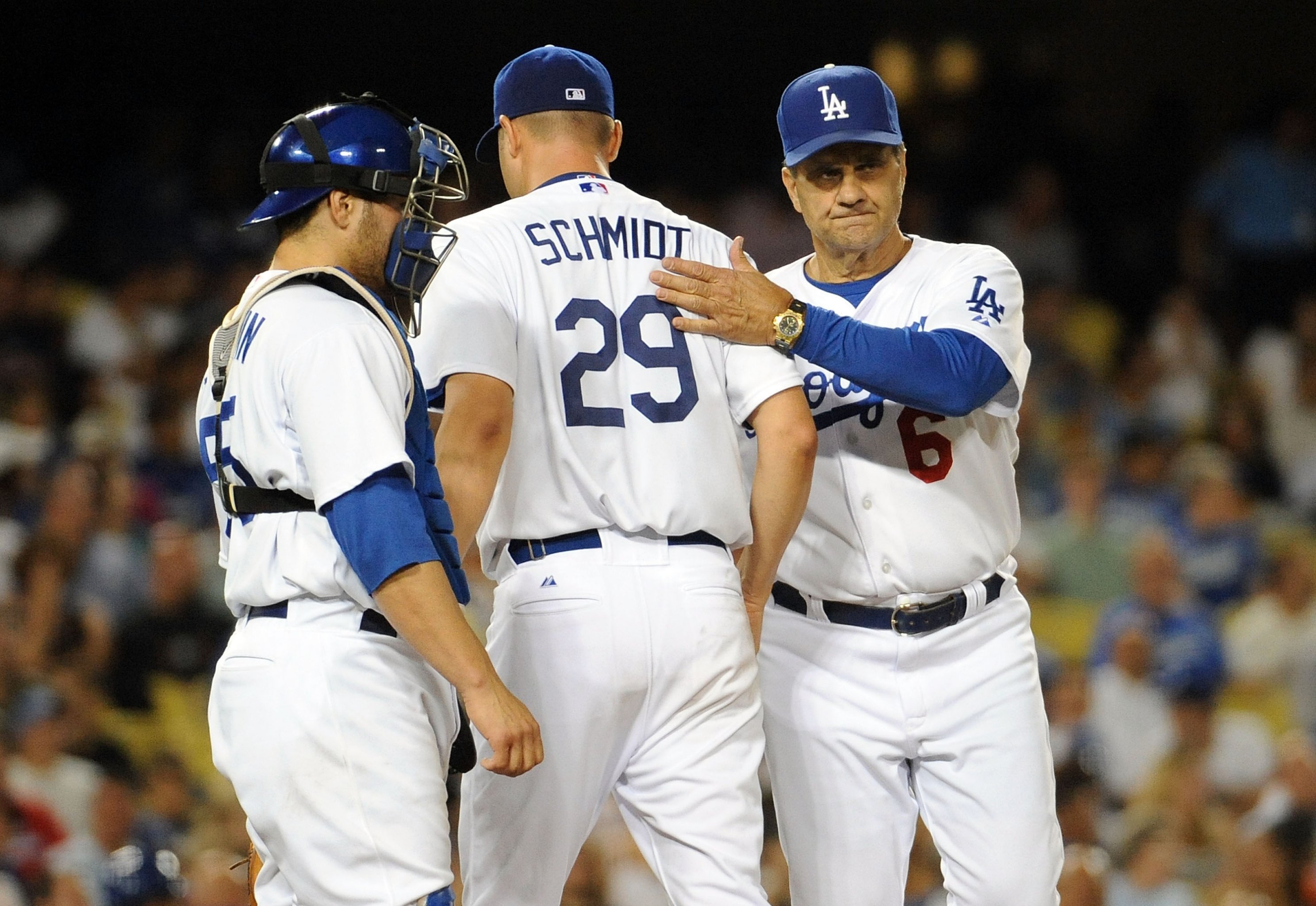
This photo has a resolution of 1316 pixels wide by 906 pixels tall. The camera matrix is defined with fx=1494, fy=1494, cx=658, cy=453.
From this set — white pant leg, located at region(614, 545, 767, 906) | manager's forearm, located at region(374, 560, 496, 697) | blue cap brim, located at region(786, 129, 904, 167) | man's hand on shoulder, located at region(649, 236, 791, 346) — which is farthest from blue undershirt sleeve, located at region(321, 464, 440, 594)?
blue cap brim, located at region(786, 129, 904, 167)

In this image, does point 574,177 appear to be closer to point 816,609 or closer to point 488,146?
point 488,146

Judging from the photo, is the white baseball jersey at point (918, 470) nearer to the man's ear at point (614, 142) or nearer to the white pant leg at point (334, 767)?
the man's ear at point (614, 142)

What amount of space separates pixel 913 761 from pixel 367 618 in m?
1.58

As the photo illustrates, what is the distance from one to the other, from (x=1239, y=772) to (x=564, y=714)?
16.2 feet

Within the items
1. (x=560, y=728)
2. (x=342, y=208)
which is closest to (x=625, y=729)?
(x=560, y=728)

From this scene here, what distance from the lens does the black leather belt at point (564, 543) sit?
126 inches

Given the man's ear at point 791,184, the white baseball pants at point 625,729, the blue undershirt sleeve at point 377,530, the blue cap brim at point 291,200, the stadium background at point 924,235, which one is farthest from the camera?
the stadium background at point 924,235

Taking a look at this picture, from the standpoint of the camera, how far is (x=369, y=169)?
2.87 m

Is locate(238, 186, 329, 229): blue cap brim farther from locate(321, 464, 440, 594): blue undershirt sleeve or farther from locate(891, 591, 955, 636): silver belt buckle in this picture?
locate(891, 591, 955, 636): silver belt buckle

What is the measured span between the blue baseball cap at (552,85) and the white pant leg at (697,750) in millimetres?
1089

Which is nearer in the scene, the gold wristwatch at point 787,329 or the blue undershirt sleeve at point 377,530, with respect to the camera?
the blue undershirt sleeve at point 377,530

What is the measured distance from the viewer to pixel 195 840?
238 inches

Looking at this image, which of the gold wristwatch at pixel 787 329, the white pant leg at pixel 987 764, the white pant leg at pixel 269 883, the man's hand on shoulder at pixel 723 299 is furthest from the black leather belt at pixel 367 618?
the white pant leg at pixel 987 764

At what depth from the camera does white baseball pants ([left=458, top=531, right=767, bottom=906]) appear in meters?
3.11
